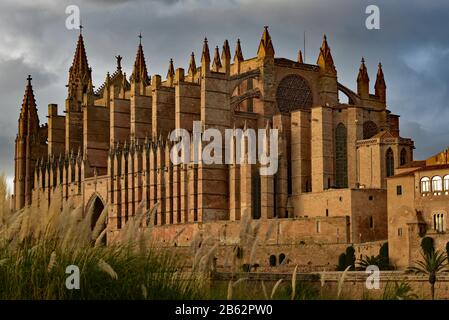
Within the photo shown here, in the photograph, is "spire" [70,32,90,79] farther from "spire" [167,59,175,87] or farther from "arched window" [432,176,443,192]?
"arched window" [432,176,443,192]

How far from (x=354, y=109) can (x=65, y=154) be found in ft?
80.8

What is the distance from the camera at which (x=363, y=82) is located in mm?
58969

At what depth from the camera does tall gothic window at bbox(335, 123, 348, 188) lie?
52.0 m

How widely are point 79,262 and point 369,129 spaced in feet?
136

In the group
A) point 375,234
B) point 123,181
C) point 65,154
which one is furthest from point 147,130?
point 375,234

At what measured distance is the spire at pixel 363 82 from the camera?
5904 centimetres

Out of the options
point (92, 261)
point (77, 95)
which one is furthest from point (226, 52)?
point (92, 261)

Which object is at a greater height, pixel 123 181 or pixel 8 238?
pixel 123 181

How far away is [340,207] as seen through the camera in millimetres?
47812

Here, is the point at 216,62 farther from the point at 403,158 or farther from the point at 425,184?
the point at 425,184

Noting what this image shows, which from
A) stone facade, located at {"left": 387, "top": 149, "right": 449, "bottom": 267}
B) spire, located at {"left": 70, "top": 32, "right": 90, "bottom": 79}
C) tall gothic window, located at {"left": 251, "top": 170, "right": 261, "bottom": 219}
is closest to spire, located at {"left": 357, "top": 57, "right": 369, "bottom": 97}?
tall gothic window, located at {"left": 251, "top": 170, "right": 261, "bottom": 219}

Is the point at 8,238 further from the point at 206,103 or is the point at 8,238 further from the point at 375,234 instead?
the point at 206,103
